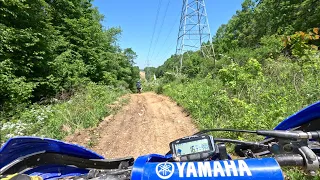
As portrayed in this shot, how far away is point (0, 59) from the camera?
7555 millimetres

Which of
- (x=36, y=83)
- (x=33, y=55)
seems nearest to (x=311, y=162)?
(x=36, y=83)

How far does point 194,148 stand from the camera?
1.08 metres

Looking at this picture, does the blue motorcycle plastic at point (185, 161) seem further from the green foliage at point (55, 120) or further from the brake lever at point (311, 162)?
the green foliage at point (55, 120)

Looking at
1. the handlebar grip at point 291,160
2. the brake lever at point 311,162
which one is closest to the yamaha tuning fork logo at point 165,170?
the handlebar grip at point 291,160

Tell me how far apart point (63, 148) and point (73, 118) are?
6080 millimetres

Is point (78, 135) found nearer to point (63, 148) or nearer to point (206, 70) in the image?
point (63, 148)

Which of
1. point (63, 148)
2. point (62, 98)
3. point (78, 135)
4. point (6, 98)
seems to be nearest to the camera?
point (63, 148)

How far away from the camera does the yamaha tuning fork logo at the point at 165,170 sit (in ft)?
2.58

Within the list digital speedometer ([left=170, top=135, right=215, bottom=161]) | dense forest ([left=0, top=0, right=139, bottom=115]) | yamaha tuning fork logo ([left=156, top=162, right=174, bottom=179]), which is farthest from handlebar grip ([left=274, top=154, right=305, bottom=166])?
dense forest ([left=0, top=0, right=139, bottom=115])

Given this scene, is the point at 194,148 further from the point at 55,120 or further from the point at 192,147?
the point at 55,120

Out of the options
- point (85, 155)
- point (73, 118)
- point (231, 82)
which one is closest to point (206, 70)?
point (231, 82)

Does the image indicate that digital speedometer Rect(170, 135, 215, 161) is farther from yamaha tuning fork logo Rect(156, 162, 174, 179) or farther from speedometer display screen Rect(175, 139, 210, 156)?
yamaha tuning fork logo Rect(156, 162, 174, 179)

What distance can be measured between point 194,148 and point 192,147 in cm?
1

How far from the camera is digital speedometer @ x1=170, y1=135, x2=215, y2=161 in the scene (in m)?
1.04
